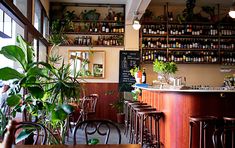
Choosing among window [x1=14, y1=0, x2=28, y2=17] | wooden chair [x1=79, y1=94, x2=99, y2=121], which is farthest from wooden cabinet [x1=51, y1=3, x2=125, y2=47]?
window [x1=14, y1=0, x2=28, y2=17]

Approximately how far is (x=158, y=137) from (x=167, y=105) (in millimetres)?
531

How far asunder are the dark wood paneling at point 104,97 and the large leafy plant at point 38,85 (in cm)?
579

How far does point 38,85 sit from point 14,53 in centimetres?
34

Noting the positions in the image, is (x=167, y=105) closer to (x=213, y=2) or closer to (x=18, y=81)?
(x=18, y=81)

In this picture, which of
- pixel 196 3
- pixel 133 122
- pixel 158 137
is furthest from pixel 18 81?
pixel 196 3

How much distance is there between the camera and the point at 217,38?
344 inches

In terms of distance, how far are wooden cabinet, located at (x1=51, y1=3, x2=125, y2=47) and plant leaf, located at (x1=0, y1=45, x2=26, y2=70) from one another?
19.9 feet

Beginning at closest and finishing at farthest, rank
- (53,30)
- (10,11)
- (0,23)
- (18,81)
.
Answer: (18,81) < (10,11) < (0,23) < (53,30)

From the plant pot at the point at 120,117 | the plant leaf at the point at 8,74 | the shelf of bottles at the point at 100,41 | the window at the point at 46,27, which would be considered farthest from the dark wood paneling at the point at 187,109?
the window at the point at 46,27

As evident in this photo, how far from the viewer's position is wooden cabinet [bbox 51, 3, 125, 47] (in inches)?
343

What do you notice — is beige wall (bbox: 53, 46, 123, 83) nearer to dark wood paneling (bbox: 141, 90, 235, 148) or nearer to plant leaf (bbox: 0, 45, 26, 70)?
dark wood paneling (bbox: 141, 90, 235, 148)

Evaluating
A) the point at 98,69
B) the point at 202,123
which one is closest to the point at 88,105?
the point at 98,69

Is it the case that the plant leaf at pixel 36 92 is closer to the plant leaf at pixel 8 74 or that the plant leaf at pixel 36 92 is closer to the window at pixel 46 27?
the plant leaf at pixel 8 74

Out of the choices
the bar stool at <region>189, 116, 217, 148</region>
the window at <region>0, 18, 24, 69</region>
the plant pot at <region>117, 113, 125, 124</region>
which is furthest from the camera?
the plant pot at <region>117, 113, 125, 124</region>
